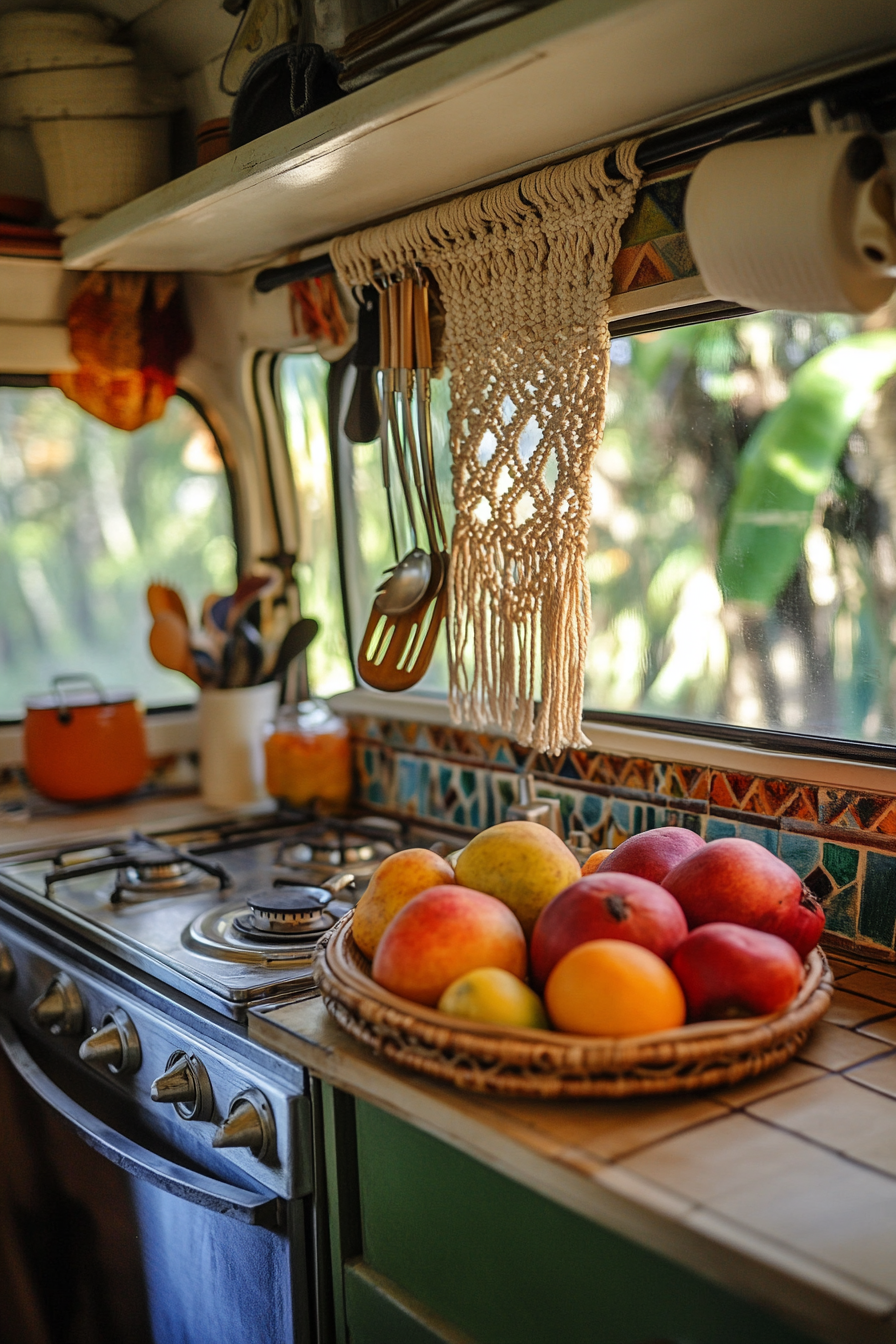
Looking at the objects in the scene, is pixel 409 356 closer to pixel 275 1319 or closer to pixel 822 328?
pixel 822 328

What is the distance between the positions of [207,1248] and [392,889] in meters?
0.48

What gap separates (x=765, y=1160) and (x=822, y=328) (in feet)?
3.74

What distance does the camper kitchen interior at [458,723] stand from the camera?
3.01 feet

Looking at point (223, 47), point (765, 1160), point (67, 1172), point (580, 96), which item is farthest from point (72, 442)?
point (765, 1160)

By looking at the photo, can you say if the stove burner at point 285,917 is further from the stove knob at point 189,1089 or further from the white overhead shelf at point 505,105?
the white overhead shelf at point 505,105

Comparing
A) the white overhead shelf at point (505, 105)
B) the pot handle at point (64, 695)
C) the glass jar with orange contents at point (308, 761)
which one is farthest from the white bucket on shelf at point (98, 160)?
the glass jar with orange contents at point (308, 761)

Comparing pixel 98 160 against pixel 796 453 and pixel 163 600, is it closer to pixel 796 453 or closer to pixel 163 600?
pixel 163 600

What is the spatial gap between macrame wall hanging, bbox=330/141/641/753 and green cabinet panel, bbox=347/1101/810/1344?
1.86ft

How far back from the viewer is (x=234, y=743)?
2.11 metres

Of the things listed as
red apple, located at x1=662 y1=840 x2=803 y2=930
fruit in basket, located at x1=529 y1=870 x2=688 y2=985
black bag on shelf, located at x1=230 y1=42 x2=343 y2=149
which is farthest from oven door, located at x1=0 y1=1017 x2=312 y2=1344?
black bag on shelf, located at x1=230 y1=42 x2=343 y2=149

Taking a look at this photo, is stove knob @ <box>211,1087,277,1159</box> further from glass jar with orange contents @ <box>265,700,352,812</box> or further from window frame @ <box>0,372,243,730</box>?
window frame @ <box>0,372,243,730</box>

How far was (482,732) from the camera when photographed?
179 cm

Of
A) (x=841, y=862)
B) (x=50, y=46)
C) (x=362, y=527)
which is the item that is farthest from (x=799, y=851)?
(x=50, y=46)

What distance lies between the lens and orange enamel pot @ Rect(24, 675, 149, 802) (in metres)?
2.12
